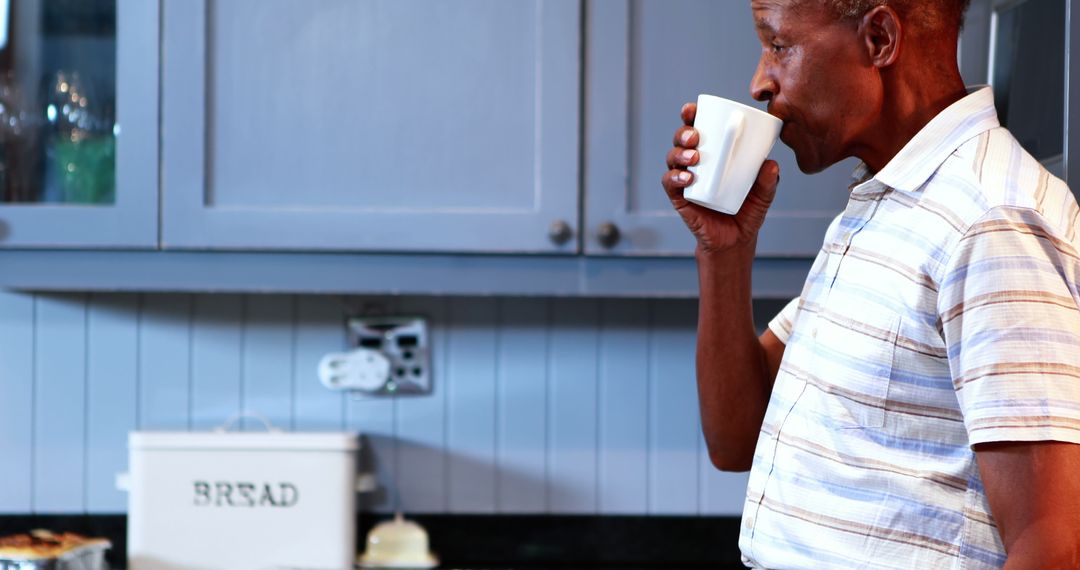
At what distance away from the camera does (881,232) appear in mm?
770

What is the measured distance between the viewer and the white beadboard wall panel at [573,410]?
177 centimetres

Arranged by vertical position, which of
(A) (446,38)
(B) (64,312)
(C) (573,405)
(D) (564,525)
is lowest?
(D) (564,525)

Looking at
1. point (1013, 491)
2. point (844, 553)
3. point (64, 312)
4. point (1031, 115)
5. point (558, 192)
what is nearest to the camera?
point (1013, 491)

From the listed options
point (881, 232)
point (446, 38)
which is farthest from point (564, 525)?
point (881, 232)

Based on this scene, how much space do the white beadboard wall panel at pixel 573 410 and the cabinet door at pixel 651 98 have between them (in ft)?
1.16

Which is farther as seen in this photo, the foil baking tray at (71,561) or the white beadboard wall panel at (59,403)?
the white beadboard wall panel at (59,403)

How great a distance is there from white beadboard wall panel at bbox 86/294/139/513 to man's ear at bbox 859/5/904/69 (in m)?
Answer: 1.34

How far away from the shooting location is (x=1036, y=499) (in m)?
0.64

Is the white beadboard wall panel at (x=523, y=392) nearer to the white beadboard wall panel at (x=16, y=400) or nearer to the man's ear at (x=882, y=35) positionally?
the white beadboard wall panel at (x=16, y=400)

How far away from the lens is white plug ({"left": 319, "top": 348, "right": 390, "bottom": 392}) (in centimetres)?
175

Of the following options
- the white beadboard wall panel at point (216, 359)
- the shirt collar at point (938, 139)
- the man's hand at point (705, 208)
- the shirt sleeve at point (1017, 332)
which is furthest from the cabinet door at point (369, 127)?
the shirt sleeve at point (1017, 332)

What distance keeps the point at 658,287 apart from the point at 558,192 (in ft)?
0.60

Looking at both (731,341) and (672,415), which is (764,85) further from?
(672,415)

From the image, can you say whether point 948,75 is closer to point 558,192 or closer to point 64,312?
point 558,192
